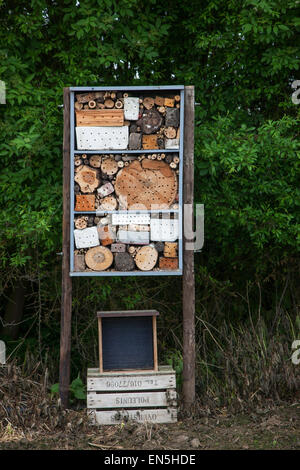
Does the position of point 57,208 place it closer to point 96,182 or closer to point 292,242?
point 96,182

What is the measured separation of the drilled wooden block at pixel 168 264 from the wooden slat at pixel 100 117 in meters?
1.22

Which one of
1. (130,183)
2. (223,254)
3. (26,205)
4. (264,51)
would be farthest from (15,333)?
(264,51)

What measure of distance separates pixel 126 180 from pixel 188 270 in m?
0.95

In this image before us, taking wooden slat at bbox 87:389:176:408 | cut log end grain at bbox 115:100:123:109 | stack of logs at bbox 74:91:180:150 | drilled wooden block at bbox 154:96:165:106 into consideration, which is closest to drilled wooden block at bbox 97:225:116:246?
stack of logs at bbox 74:91:180:150

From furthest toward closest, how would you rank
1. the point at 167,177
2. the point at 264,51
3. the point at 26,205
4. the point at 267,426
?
1. the point at 264,51
2. the point at 26,205
3. the point at 167,177
4. the point at 267,426

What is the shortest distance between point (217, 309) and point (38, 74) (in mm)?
3339

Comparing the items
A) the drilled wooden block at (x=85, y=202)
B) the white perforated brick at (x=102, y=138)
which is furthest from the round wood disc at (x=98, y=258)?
the white perforated brick at (x=102, y=138)

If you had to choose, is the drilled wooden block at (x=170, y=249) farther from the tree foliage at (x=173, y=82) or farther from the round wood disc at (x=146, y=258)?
the tree foliage at (x=173, y=82)

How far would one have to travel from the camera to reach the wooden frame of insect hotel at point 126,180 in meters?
5.20

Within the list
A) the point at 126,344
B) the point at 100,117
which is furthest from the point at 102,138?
the point at 126,344

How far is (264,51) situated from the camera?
648 centimetres

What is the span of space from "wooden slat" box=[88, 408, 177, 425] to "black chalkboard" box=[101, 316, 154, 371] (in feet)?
1.24

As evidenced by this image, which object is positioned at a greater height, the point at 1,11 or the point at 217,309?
the point at 1,11

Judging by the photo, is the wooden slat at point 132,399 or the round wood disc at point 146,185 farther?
the round wood disc at point 146,185
